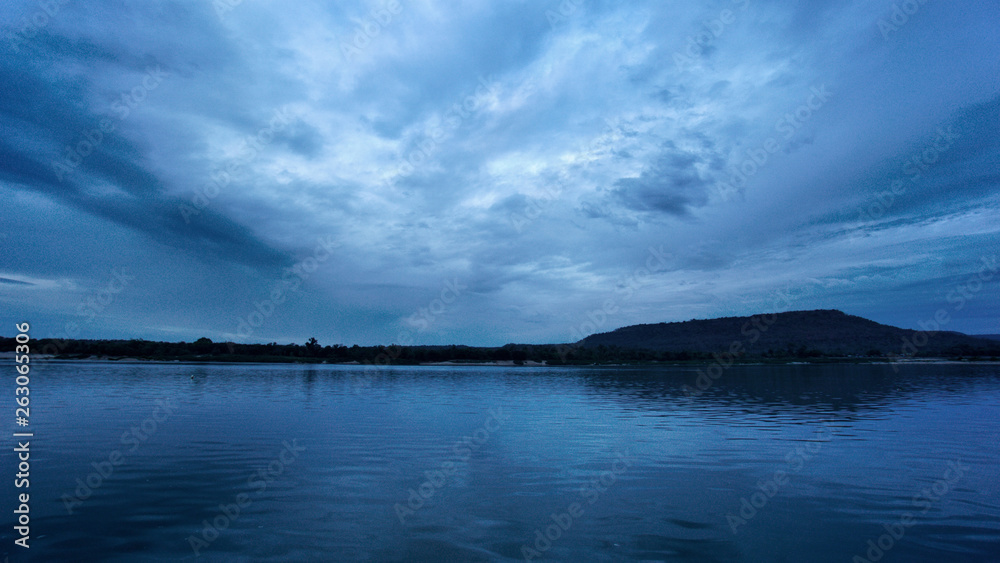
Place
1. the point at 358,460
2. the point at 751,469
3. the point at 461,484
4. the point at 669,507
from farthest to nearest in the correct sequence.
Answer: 1. the point at 358,460
2. the point at 751,469
3. the point at 461,484
4. the point at 669,507

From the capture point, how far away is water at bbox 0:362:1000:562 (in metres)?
12.0

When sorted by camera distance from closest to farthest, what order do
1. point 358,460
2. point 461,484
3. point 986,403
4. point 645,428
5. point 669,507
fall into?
point 669,507
point 461,484
point 358,460
point 645,428
point 986,403

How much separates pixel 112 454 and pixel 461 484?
1604 centimetres

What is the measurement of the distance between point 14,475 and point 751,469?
2726 centimetres

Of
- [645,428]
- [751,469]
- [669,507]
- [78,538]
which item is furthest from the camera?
[645,428]

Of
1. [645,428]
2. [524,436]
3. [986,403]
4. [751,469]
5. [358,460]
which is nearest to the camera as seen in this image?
[751,469]

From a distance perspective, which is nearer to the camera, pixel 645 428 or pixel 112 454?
pixel 112 454

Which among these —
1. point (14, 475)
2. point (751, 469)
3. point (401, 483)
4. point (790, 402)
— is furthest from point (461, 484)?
point (790, 402)

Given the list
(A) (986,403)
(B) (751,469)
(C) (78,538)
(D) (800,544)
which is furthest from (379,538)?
(A) (986,403)

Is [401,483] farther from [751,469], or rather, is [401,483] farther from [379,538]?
[751,469]

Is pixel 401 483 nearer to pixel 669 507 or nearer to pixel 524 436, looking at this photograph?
pixel 669 507

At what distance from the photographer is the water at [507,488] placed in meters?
12.0

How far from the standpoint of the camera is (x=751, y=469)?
66.7 ft

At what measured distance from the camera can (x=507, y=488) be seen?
17453 mm
